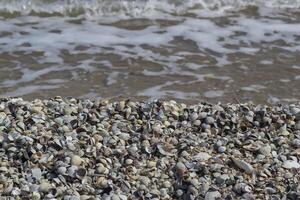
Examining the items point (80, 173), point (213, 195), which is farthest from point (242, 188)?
point (80, 173)

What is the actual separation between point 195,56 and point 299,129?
2446 mm

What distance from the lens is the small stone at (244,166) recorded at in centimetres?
390

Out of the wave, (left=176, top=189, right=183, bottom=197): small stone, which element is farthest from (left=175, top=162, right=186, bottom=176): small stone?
the wave

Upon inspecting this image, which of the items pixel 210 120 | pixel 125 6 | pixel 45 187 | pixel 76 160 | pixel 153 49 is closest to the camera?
pixel 45 187

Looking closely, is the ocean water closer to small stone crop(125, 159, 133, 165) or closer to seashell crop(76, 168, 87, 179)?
small stone crop(125, 159, 133, 165)

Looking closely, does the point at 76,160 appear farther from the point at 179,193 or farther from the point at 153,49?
the point at 153,49

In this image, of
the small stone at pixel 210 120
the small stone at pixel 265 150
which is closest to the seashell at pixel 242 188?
the small stone at pixel 265 150

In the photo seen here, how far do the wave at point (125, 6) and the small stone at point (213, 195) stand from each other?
206 inches

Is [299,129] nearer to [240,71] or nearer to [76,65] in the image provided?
[240,71]

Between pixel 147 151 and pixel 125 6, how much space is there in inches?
206

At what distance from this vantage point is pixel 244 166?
393 centimetres

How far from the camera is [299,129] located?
4539 millimetres

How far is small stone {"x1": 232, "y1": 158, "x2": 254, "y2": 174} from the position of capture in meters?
3.90

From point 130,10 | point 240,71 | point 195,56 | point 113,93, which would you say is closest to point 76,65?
point 113,93
